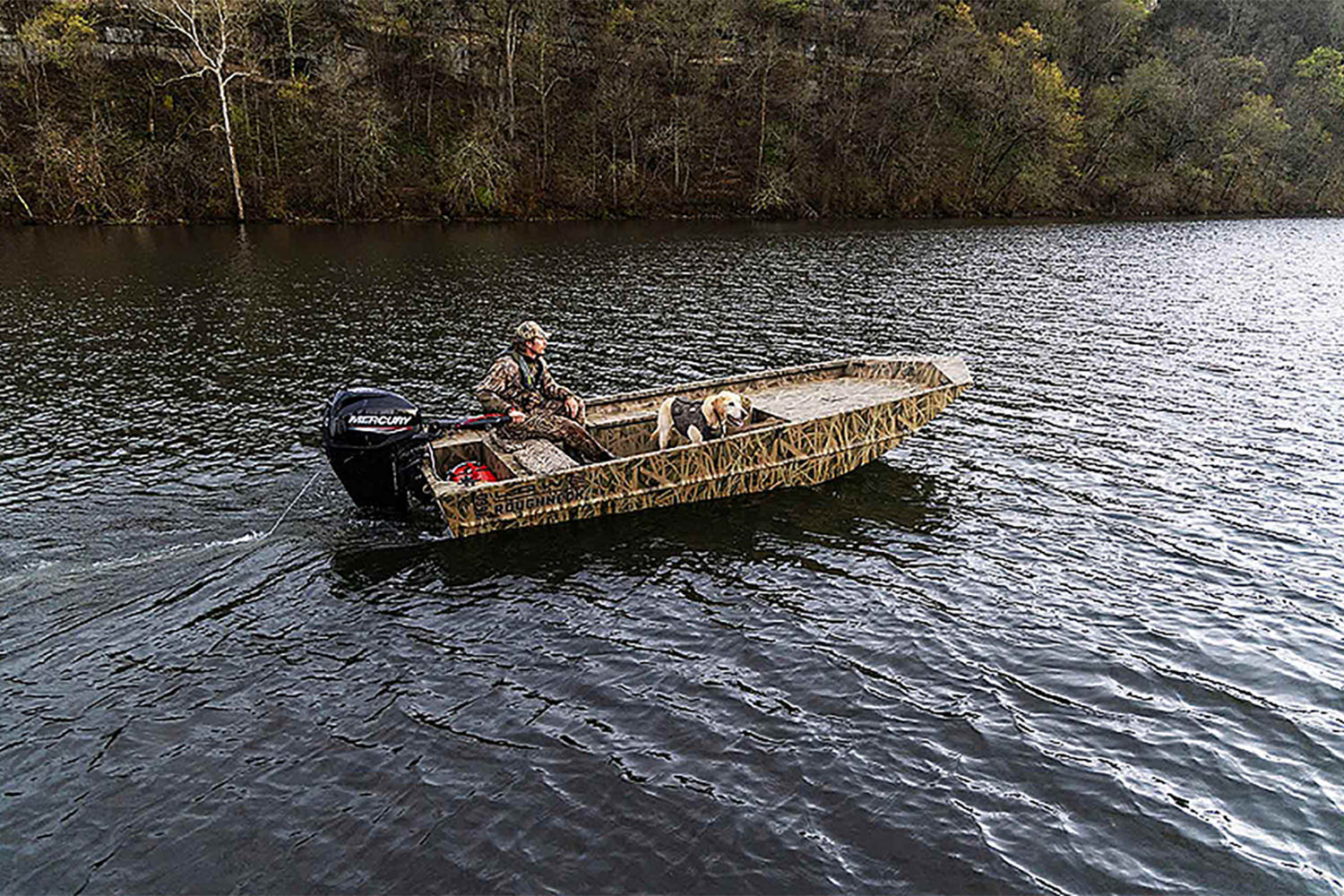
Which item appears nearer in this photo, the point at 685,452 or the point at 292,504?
the point at 292,504

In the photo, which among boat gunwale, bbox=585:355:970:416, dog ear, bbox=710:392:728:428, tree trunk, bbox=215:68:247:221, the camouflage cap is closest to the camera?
the camouflage cap

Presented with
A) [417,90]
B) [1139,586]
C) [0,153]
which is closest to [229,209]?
[0,153]

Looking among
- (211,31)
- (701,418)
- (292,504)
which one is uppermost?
(211,31)

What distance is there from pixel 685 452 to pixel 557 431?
2.37 metres

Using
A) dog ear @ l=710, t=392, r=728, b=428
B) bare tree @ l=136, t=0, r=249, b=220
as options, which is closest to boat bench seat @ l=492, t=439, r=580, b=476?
dog ear @ l=710, t=392, r=728, b=428

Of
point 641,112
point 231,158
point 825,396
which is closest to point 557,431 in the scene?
point 825,396

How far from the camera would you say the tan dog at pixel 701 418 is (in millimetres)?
14875

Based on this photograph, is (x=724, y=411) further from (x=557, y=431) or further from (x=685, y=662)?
(x=685, y=662)

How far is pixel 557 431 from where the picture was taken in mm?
14812

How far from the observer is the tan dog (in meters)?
14.9

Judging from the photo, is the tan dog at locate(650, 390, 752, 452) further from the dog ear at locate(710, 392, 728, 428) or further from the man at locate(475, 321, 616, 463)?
the man at locate(475, 321, 616, 463)

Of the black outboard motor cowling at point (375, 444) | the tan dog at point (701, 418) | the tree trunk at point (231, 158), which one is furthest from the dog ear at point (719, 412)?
the tree trunk at point (231, 158)

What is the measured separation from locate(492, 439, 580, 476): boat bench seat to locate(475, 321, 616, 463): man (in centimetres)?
17

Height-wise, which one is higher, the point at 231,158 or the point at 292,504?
the point at 231,158
